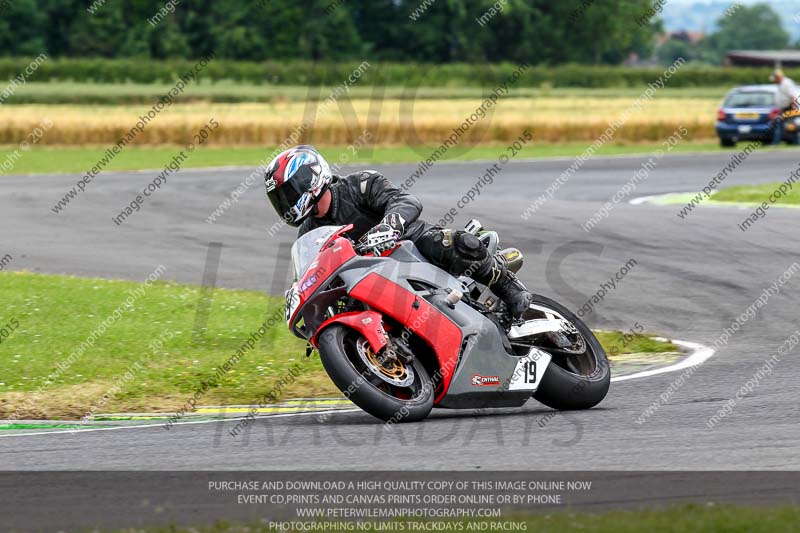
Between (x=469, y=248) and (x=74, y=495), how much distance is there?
126 inches

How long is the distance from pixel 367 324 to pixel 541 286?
6644 millimetres

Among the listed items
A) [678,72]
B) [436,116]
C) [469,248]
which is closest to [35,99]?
[436,116]

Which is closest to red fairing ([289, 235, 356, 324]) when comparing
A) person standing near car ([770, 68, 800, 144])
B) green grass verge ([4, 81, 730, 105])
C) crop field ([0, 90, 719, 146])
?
person standing near car ([770, 68, 800, 144])

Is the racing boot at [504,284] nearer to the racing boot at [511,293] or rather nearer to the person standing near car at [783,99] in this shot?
the racing boot at [511,293]

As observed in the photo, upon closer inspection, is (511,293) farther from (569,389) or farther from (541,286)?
(541,286)

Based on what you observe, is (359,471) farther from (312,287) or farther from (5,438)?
(5,438)

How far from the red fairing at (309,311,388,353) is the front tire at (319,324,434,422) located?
49 millimetres

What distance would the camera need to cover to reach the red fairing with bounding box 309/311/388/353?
7.34 metres

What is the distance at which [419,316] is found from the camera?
25.2 feet

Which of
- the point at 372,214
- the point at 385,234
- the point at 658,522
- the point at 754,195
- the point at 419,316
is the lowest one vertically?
the point at 754,195

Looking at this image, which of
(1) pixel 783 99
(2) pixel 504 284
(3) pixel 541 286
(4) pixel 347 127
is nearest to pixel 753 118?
(1) pixel 783 99

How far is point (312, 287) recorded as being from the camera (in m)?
7.63

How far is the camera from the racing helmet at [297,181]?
7906 millimetres

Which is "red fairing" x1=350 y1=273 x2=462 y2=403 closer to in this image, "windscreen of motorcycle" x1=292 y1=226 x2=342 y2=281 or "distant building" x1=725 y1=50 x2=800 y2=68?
"windscreen of motorcycle" x1=292 y1=226 x2=342 y2=281
